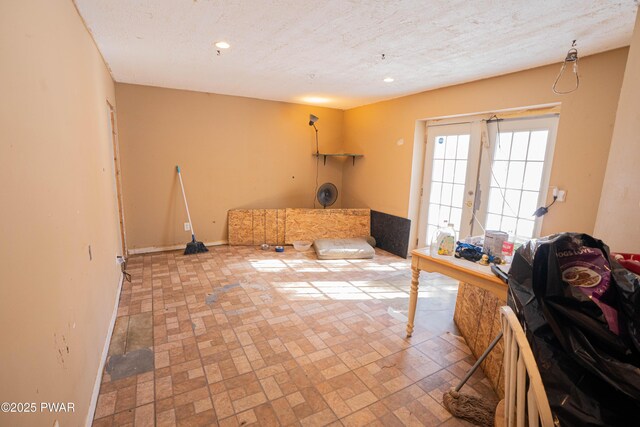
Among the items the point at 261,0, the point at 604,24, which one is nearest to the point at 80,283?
the point at 261,0

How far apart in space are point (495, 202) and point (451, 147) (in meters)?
0.96

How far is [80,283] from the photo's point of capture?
1.64 meters

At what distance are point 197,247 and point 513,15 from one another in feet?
14.6

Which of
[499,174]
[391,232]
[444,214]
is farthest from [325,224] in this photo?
[499,174]

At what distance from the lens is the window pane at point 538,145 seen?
2.99 metres

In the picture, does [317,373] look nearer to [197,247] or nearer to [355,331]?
[355,331]

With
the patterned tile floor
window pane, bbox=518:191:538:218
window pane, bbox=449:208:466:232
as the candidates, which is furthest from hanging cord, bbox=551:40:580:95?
the patterned tile floor

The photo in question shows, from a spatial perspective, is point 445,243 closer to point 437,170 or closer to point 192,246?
point 437,170

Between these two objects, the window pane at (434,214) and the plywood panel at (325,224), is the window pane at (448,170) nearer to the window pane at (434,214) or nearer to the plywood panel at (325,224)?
the window pane at (434,214)

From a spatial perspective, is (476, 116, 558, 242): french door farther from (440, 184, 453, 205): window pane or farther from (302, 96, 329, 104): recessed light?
(302, 96, 329, 104): recessed light

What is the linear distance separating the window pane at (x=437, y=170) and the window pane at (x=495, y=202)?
0.81 meters

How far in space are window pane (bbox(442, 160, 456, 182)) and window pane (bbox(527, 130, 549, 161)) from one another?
97 centimetres

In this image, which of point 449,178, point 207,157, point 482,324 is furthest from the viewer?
point 207,157

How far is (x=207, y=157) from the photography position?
185 inches
